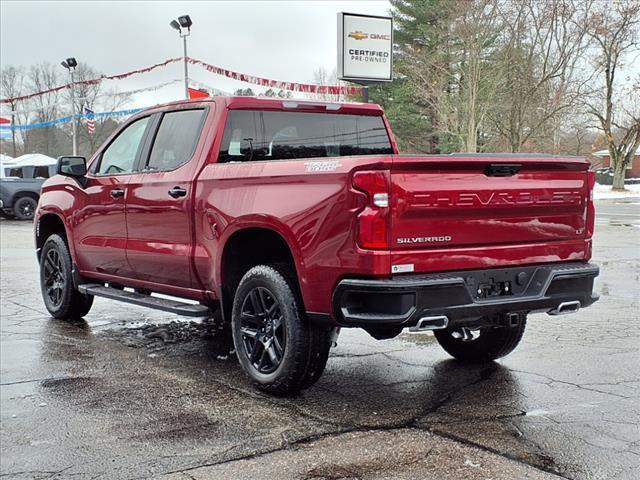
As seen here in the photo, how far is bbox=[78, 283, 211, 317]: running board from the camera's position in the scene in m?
5.33

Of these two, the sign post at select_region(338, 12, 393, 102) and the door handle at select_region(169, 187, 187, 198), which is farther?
the sign post at select_region(338, 12, 393, 102)

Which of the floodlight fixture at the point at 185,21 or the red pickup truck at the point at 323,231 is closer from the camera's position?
the red pickup truck at the point at 323,231

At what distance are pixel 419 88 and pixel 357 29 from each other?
53.4 feet

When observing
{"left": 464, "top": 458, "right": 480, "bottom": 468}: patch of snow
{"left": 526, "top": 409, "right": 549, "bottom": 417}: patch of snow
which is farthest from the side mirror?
{"left": 464, "top": 458, "right": 480, "bottom": 468}: patch of snow

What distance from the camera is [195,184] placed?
17.4 ft

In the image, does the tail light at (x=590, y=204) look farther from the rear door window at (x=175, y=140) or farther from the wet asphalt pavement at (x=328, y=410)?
the rear door window at (x=175, y=140)

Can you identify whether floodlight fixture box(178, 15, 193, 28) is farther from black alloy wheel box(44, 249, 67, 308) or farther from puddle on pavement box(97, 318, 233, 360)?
puddle on pavement box(97, 318, 233, 360)

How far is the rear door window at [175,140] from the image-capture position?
564 centimetres

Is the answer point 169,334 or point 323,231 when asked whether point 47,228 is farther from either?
point 323,231

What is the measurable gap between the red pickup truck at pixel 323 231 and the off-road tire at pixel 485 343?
1 cm

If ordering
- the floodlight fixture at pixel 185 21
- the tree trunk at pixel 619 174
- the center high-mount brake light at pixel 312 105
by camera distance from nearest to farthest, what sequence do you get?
1. the center high-mount brake light at pixel 312 105
2. the floodlight fixture at pixel 185 21
3. the tree trunk at pixel 619 174

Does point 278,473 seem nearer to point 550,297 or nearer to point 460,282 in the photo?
point 460,282

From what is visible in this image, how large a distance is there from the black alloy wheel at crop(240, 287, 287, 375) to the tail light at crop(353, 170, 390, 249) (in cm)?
92

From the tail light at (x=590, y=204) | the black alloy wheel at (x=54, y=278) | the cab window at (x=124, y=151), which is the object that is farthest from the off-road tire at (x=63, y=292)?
the tail light at (x=590, y=204)
